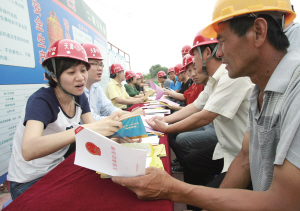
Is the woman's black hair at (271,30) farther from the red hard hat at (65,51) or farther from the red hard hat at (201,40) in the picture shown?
the red hard hat at (65,51)

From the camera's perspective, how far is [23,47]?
2145mm

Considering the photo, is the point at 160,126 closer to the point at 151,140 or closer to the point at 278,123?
the point at 151,140

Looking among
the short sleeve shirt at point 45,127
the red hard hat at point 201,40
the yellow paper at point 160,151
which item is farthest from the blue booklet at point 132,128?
the red hard hat at point 201,40

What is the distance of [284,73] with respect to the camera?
687 millimetres

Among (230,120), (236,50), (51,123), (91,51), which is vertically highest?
(91,51)

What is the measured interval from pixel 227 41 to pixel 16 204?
1.34 meters

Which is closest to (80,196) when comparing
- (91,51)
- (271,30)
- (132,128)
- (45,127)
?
(132,128)

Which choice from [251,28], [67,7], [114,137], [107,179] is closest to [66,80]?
[114,137]

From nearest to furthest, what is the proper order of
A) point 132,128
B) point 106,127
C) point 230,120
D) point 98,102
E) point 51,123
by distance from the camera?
point 106,127 < point 132,128 < point 51,123 < point 230,120 < point 98,102

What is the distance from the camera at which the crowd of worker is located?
0.66 meters

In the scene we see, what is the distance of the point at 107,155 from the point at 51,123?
0.90m

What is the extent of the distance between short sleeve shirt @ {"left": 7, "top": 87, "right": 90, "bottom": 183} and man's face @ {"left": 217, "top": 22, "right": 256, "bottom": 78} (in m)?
1.33

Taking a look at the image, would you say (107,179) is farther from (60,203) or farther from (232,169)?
(232,169)

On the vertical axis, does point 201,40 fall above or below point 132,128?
above
